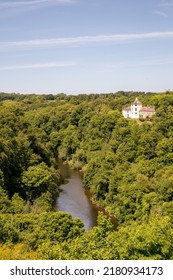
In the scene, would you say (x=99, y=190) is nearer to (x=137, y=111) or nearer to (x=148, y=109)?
(x=148, y=109)

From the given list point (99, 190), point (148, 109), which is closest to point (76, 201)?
point (99, 190)

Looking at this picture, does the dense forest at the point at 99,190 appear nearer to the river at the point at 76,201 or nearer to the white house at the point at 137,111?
the river at the point at 76,201

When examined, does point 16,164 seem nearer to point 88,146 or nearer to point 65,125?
point 88,146

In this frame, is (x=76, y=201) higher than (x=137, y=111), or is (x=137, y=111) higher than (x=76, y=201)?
(x=137, y=111)

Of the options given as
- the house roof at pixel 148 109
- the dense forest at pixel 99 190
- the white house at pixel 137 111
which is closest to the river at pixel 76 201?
the dense forest at pixel 99 190

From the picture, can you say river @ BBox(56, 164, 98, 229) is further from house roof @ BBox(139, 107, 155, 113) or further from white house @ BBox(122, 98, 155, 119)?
house roof @ BBox(139, 107, 155, 113)

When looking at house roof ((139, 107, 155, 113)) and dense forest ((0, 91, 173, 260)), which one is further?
house roof ((139, 107, 155, 113))

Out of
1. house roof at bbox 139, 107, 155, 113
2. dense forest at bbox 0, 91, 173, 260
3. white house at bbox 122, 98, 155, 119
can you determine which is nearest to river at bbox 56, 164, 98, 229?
dense forest at bbox 0, 91, 173, 260
